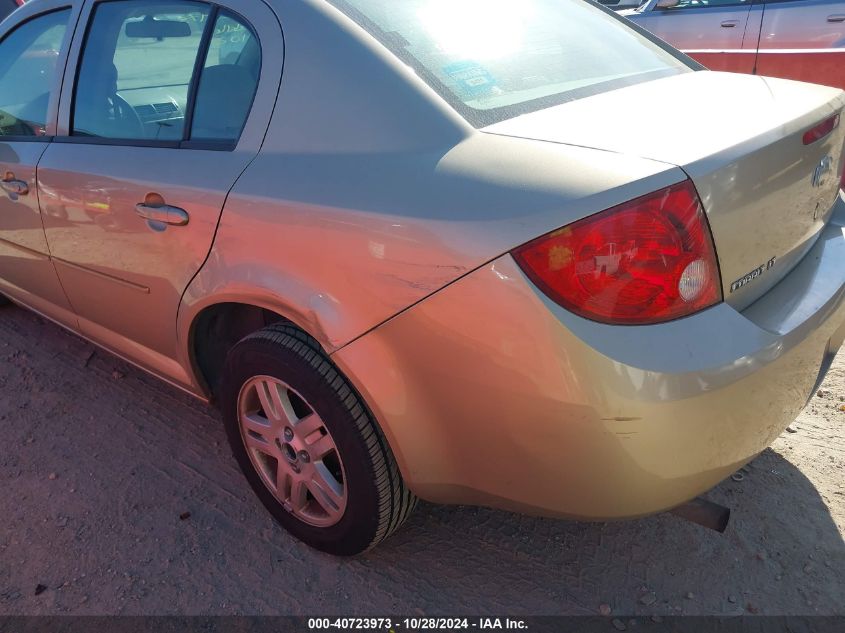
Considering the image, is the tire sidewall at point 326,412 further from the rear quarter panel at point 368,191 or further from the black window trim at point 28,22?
the black window trim at point 28,22

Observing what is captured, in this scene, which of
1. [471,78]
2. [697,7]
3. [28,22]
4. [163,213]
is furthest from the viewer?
[697,7]

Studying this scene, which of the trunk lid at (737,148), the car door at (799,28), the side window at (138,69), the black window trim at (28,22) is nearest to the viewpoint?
the trunk lid at (737,148)

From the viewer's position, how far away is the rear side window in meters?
2.13

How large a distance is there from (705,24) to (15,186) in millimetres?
6245

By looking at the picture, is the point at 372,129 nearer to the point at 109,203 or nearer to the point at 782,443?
the point at 109,203

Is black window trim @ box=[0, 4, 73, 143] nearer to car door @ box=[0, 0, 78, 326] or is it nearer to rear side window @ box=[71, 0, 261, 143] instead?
Result: car door @ box=[0, 0, 78, 326]

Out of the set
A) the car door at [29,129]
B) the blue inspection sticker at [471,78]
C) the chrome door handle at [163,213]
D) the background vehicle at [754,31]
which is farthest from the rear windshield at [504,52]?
the background vehicle at [754,31]

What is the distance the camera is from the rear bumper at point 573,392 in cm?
150

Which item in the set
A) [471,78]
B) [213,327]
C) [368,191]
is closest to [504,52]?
[471,78]

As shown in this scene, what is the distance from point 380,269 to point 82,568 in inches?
56.0

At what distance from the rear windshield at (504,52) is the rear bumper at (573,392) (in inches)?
21.7

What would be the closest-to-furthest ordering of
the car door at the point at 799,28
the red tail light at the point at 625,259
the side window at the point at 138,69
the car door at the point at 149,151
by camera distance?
the red tail light at the point at 625,259
the car door at the point at 149,151
the side window at the point at 138,69
the car door at the point at 799,28

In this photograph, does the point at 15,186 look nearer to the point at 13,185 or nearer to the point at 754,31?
the point at 13,185

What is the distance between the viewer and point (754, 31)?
6.50m
